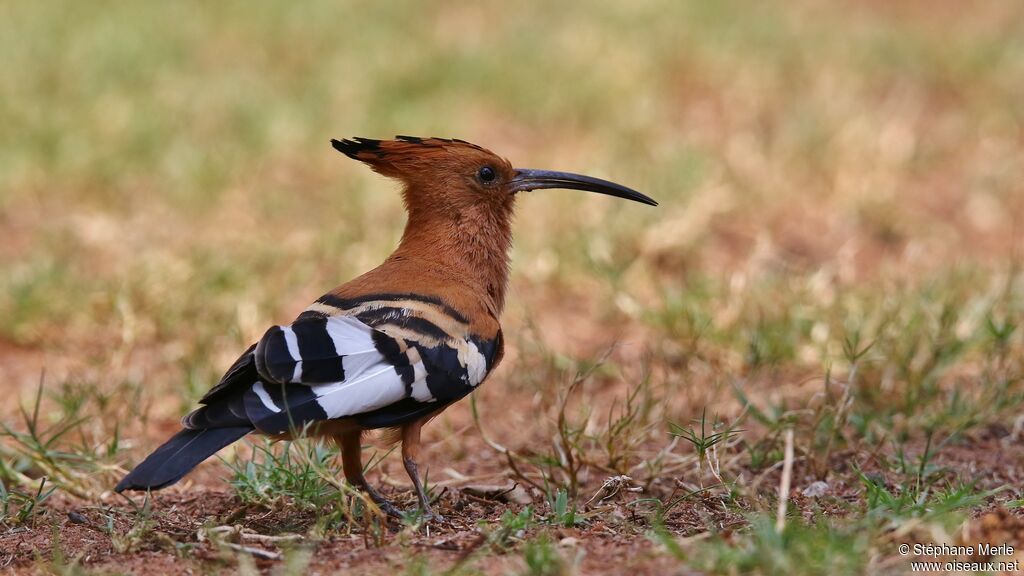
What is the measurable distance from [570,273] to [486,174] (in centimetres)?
163

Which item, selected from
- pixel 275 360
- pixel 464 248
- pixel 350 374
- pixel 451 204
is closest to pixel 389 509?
pixel 350 374

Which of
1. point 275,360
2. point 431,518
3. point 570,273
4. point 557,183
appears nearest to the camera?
point 275,360

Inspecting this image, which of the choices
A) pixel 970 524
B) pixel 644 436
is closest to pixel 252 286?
pixel 644 436

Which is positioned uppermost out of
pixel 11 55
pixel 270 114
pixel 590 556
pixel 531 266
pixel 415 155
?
pixel 11 55

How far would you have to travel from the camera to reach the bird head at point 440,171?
357cm

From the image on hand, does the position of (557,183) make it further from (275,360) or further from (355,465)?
(275,360)

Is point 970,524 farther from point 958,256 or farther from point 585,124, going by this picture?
point 585,124

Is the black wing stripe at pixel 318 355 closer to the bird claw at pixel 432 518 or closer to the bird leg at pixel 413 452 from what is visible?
the bird leg at pixel 413 452

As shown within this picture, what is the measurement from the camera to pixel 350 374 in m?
2.88

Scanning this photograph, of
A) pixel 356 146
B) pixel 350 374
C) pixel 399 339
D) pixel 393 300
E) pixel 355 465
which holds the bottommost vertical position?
pixel 355 465

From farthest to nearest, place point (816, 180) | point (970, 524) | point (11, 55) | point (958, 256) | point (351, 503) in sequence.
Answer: point (11, 55) < point (816, 180) < point (958, 256) < point (351, 503) < point (970, 524)

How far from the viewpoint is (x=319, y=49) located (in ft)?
25.1

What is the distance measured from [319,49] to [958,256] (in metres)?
3.89

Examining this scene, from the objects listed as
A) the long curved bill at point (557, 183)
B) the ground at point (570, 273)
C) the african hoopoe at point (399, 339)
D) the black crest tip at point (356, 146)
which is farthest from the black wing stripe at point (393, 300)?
the long curved bill at point (557, 183)
